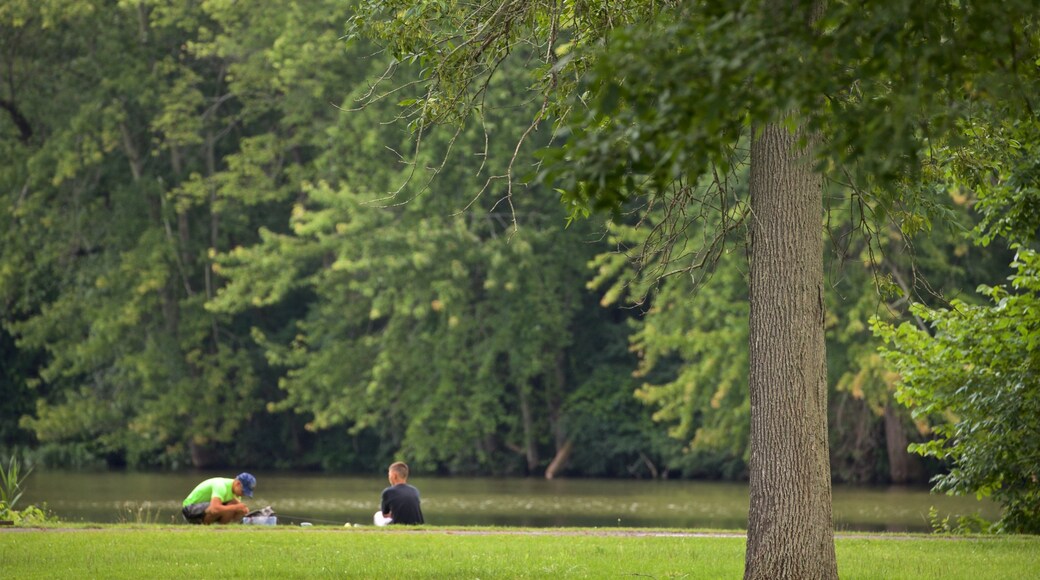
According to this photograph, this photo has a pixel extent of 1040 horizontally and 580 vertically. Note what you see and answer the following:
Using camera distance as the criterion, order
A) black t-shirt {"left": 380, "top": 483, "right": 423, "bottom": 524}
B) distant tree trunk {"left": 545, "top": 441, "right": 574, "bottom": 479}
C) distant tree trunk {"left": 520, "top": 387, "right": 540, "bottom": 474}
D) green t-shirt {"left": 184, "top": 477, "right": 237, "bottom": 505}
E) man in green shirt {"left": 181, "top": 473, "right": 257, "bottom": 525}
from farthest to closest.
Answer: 1. distant tree trunk {"left": 520, "top": 387, "right": 540, "bottom": 474}
2. distant tree trunk {"left": 545, "top": 441, "right": 574, "bottom": 479}
3. green t-shirt {"left": 184, "top": 477, "right": 237, "bottom": 505}
4. man in green shirt {"left": 181, "top": 473, "right": 257, "bottom": 525}
5. black t-shirt {"left": 380, "top": 483, "right": 423, "bottom": 524}

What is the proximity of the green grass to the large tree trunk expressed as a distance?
1856mm

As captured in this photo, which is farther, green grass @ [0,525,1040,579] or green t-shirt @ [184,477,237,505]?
green t-shirt @ [184,477,237,505]

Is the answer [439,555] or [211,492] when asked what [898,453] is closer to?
[211,492]

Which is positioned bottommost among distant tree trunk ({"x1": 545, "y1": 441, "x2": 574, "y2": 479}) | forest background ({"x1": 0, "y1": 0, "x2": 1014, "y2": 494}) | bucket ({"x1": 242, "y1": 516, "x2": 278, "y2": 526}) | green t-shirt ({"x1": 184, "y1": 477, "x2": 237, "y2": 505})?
bucket ({"x1": 242, "y1": 516, "x2": 278, "y2": 526})

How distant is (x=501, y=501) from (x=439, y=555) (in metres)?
15.7

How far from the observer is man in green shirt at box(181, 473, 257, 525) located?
18359 millimetres

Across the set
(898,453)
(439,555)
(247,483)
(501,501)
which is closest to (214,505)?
(247,483)

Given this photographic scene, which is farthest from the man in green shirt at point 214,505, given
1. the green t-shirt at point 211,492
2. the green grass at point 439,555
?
the green grass at point 439,555

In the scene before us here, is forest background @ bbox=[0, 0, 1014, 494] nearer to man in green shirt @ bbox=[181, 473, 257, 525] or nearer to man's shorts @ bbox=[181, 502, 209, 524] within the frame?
man in green shirt @ bbox=[181, 473, 257, 525]

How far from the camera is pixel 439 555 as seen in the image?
1328cm

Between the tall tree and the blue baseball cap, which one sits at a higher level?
the tall tree

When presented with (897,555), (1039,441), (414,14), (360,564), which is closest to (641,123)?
(414,14)

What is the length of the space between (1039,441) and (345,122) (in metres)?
24.1

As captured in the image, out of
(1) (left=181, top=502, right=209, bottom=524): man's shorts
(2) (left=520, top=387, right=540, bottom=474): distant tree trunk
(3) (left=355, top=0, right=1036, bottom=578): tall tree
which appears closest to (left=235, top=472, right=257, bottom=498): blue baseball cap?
(1) (left=181, top=502, right=209, bottom=524): man's shorts
